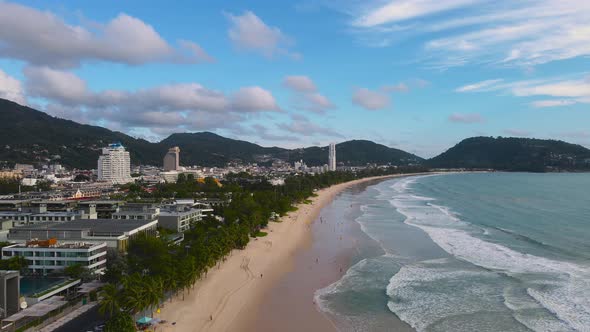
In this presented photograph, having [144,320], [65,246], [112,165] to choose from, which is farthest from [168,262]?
[112,165]

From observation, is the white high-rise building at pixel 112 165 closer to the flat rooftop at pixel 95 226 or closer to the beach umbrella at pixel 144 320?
the flat rooftop at pixel 95 226

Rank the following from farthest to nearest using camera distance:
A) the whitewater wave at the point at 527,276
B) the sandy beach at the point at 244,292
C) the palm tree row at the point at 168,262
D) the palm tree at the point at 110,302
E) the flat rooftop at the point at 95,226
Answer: the flat rooftop at the point at 95,226 < the whitewater wave at the point at 527,276 < the sandy beach at the point at 244,292 < the palm tree row at the point at 168,262 < the palm tree at the point at 110,302

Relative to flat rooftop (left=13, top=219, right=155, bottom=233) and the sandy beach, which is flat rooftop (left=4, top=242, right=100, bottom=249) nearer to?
flat rooftop (left=13, top=219, right=155, bottom=233)

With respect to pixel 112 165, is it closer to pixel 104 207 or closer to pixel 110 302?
pixel 104 207

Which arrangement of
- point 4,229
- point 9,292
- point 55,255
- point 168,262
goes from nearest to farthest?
point 9,292 < point 168,262 < point 55,255 < point 4,229

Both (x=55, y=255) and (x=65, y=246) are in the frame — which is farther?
(x=65, y=246)

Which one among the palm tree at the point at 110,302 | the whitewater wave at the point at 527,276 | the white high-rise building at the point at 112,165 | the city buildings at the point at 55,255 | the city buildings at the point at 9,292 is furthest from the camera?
the white high-rise building at the point at 112,165

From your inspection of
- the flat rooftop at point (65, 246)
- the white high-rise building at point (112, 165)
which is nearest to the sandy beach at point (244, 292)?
the flat rooftop at point (65, 246)
